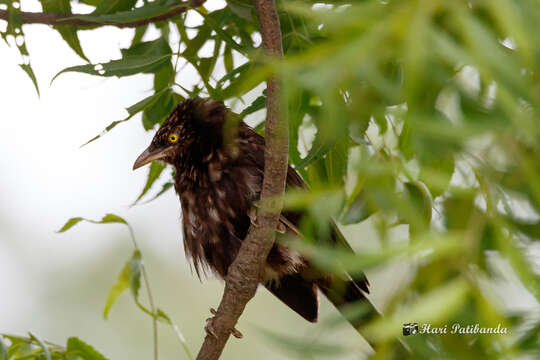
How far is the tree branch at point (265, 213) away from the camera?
2156 mm

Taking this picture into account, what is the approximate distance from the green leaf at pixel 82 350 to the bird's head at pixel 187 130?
40.2 inches

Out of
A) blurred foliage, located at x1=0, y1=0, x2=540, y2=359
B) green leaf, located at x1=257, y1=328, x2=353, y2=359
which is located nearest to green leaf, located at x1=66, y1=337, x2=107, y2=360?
blurred foliage, located at x1=0, y1=0, x2=540, y2=359

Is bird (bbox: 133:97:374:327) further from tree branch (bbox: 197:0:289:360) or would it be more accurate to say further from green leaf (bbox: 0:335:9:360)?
green leaf (bbox: 0:335:9:360)

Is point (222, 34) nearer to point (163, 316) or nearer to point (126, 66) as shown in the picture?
point (126, 66)

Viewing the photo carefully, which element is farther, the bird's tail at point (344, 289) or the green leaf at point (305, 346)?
the bird's tail at point (344, 289)

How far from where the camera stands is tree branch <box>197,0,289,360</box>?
2.16 meters

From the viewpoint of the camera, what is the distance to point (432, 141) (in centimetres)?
142

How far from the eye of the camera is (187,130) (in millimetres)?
3811

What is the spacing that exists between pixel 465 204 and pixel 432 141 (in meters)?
0.15

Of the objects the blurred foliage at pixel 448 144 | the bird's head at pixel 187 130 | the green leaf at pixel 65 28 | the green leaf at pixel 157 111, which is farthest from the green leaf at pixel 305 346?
the bird's head at pixel 187 130

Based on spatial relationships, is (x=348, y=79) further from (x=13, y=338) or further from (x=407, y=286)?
(x=13, y=338)

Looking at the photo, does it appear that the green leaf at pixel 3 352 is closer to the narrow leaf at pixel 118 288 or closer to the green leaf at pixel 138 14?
the narrow leaf at pixel 118 288

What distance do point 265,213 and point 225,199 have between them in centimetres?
95

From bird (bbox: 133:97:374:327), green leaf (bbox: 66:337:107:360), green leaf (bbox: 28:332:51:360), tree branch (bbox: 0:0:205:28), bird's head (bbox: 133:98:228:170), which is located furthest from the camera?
bird's head (bbox: 133:98:228:170)
